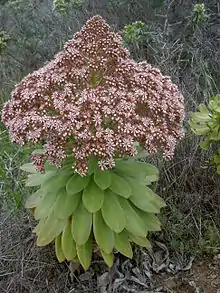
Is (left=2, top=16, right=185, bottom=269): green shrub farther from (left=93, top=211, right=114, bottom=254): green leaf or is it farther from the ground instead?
the ground

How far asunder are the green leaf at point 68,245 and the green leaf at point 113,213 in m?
0.22

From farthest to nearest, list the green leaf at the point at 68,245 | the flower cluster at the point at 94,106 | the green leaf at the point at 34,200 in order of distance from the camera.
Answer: the green leaf at the point at 34,200 < the green leaf at the point at 68,245 < the flower cluster at the point at 94,106

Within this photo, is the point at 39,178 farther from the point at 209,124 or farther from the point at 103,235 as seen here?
the point at 209,124

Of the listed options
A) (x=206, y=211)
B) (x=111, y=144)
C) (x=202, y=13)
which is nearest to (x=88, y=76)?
(x=111, y=144)

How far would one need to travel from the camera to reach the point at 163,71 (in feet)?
11.7

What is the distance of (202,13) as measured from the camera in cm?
387

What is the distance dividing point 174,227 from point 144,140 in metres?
0.83

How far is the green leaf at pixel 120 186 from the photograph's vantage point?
7.16 ft

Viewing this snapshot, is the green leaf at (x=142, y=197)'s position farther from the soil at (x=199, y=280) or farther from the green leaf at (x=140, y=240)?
the soil at (x=199, y=280)

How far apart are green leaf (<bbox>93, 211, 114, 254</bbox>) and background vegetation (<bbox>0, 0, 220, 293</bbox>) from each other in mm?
432

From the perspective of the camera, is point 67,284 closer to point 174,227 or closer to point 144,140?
point 174,227

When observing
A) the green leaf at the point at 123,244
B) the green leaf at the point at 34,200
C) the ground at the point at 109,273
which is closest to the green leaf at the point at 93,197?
the green leaf at the point at 123,244

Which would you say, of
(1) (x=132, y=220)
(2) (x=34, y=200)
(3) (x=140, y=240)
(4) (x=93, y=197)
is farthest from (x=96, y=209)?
(2) (x=34, y=200)

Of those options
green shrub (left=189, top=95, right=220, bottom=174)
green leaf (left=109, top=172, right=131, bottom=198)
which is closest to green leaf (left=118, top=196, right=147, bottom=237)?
green leaf (left=109, top=172, right=131, bottom=198)
